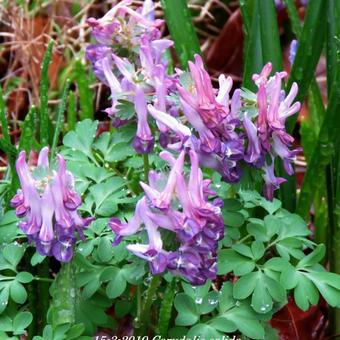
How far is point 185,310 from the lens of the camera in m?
1.26

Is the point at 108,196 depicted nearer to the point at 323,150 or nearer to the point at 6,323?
the point at 6,323

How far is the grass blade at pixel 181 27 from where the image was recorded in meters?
1.72

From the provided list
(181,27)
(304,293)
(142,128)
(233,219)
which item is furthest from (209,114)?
(181,27)

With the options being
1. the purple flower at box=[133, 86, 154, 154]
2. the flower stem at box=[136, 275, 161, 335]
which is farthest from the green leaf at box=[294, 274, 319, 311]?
the purple flower at box=[133, 86, 154, 154]

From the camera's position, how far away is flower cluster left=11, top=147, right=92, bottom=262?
118 cm

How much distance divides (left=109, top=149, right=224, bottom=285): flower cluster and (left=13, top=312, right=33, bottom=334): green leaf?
26cm

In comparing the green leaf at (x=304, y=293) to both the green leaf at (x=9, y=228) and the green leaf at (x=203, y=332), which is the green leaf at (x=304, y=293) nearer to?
the green leaf at (x=203, y=332)

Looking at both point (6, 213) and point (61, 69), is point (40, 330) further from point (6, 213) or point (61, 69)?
point (61, 69)

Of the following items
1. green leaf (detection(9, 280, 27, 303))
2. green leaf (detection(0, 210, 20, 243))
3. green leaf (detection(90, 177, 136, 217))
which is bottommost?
green leaf (detection(9, 280, 27, 303))

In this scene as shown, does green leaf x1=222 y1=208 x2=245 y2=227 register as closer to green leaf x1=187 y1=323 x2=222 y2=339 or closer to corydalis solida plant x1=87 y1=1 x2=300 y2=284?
corydalis solida plant x1=87 y1=1 x2=300 y2=284

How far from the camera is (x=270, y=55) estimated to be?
168 centimetres

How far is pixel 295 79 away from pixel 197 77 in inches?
18.5

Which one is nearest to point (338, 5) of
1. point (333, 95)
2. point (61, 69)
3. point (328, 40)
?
point (328, 40)

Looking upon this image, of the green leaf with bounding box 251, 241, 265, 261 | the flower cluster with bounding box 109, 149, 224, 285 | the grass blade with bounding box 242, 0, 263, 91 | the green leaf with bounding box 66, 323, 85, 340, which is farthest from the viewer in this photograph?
the grass blade with bounding box 242, 0, 263, 91
